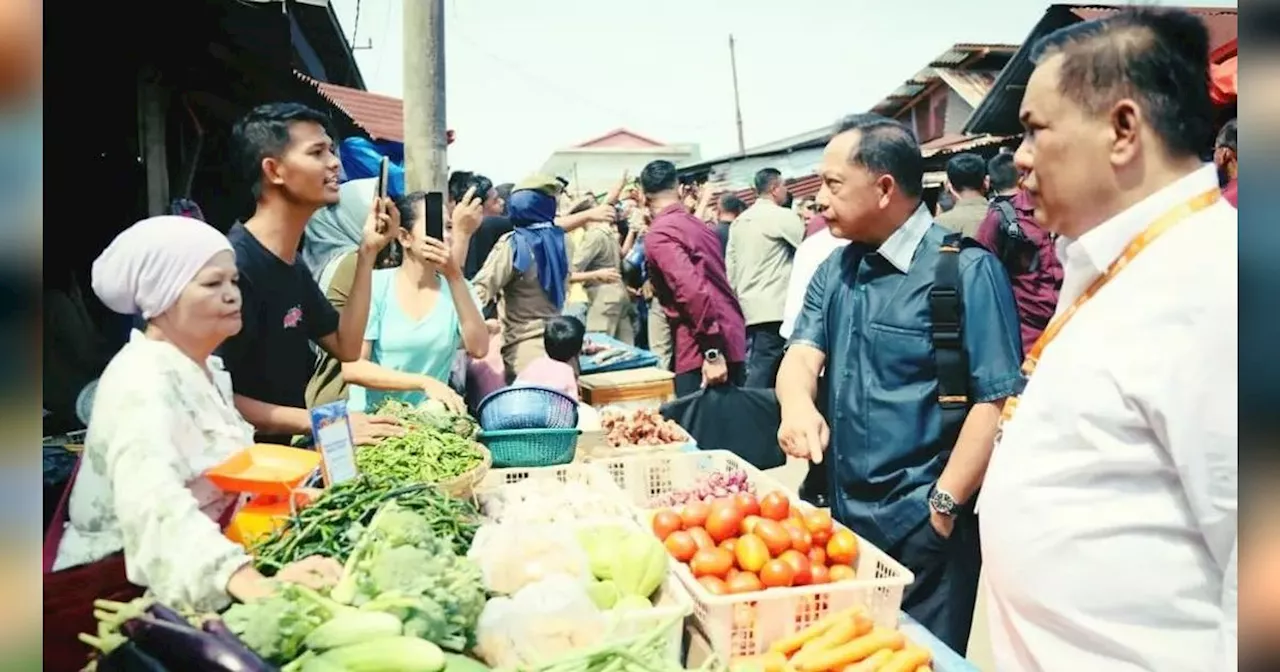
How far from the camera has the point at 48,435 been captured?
153 cm

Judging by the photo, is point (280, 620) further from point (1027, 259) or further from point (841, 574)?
point (1027, 259)

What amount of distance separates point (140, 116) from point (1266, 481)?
3.50 metres

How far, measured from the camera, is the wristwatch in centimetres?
240

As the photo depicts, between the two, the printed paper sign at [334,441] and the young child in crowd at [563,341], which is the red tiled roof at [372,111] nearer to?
the young child in crowd at [563,341]

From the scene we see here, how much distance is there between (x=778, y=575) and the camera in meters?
2.24

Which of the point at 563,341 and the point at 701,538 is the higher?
the point at 563,341

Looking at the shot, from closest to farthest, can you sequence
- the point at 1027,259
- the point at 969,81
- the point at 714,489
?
the point at 714,489
the point at 1027,259
the point at 969,81

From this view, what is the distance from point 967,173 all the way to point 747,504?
341 centimetres

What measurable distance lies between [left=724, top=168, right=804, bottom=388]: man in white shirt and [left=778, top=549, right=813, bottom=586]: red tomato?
4.04 metres

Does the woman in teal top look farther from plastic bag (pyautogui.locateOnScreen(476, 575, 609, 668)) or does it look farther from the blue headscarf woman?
plastic bag (pyautogui.locateOnScreen(476, 575, 609, 668))

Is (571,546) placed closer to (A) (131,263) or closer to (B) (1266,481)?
(A) (131,263)

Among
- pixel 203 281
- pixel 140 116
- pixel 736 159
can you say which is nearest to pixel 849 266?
pixel 203 281

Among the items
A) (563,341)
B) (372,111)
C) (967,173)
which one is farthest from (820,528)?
(372,111)

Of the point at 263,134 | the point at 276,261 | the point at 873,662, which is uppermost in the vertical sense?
the point at 263,134
